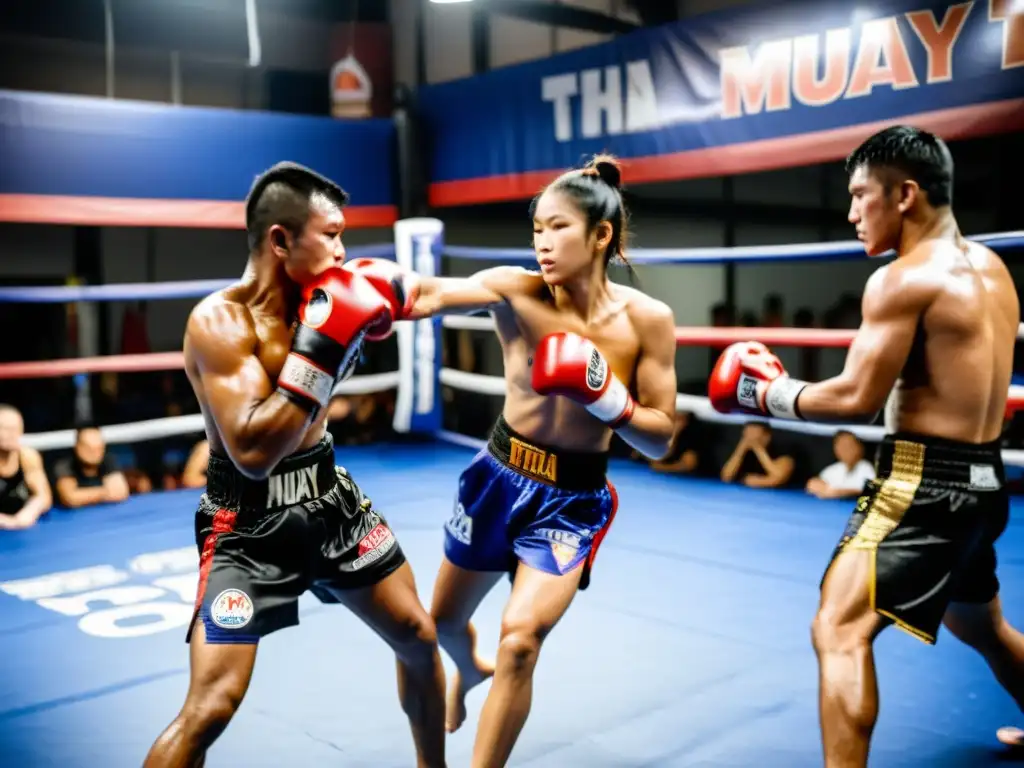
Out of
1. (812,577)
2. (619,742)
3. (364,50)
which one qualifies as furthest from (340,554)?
(364,50)

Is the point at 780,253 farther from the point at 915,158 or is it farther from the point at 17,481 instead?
the point at 17,481

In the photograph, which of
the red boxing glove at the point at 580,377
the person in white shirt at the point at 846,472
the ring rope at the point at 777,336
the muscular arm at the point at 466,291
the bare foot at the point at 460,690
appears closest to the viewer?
the red boxing glove at the point at 580,377

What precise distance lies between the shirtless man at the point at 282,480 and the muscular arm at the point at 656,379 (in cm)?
53

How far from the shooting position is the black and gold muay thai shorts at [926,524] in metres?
1.82

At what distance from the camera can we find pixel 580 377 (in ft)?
6.32

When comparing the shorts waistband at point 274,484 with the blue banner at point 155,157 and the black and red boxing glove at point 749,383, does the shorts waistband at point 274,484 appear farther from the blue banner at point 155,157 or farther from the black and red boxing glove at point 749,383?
the blue banner at point 155,157

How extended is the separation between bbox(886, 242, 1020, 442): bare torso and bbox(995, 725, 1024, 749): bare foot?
2.23 ft

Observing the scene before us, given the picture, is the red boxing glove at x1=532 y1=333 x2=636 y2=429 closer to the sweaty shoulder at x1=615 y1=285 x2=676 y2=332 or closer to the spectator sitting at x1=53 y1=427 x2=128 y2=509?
the sweaty shoulder at x1=615 y1=285 x2=676 y2=332

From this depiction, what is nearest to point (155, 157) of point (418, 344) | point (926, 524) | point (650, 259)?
point (418, 344)

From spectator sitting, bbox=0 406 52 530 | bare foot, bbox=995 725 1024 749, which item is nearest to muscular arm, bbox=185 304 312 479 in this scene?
bare foot, bbox=995 725 1024 749

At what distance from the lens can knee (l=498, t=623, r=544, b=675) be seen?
72.3 inches

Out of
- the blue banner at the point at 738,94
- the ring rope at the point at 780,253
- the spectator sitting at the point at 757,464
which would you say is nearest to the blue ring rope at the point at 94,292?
the ring rope at the point at 780,253

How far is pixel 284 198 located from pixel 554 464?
0.72m

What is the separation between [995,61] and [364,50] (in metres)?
5.41
